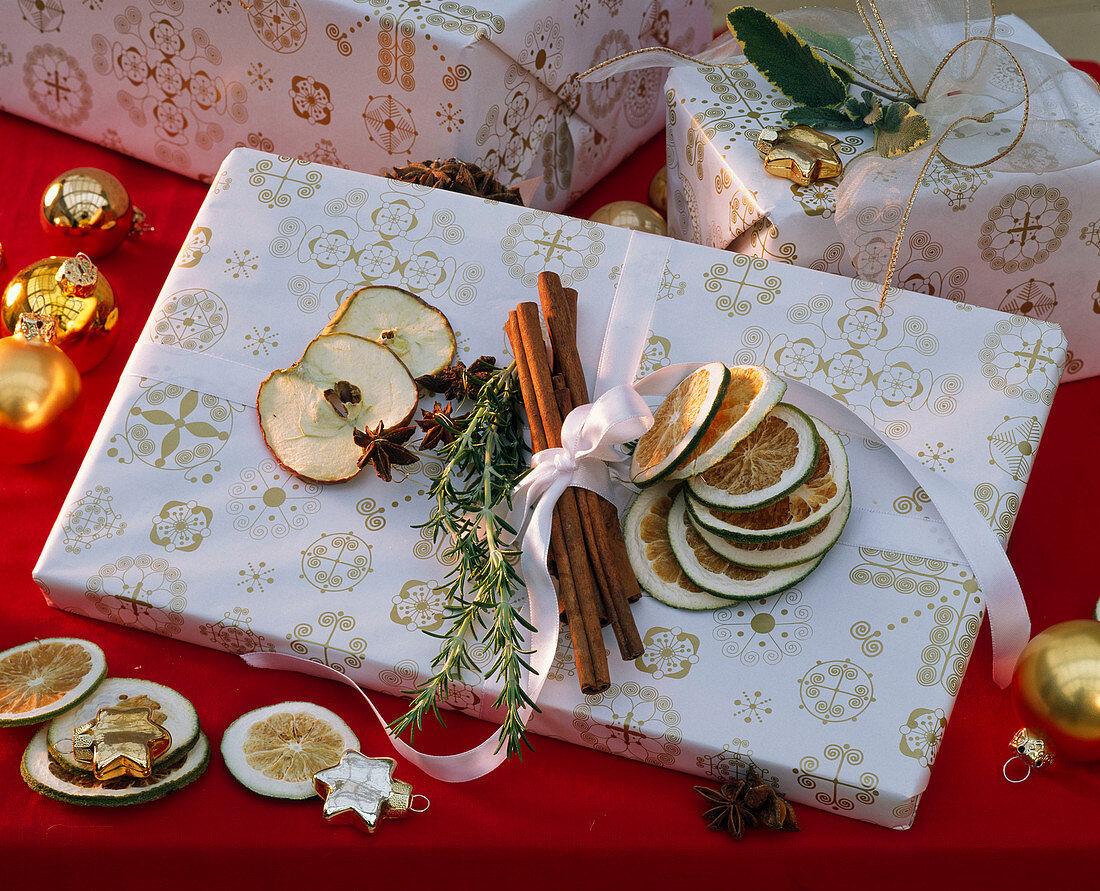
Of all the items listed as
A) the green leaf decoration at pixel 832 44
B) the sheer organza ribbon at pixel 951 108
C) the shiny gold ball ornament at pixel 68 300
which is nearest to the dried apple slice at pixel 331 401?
the shiny gold ball ornament at pixel 68 300

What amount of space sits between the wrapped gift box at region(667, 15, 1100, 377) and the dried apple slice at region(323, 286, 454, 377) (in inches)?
16.9

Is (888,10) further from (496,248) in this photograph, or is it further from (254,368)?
(254,368)

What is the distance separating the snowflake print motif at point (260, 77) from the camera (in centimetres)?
145

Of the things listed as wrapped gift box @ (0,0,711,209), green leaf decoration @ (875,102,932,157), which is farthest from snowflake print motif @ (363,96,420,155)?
green leaf decoration @ (875,102,932,157)

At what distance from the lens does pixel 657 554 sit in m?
1.09

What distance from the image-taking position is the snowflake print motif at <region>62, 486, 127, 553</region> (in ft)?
3.72

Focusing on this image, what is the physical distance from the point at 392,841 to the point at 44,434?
68 centimetres

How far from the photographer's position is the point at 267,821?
1.02 metres

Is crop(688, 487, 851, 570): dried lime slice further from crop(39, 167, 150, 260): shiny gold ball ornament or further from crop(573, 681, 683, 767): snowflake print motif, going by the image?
crop(39, 167, 150, 260): shiny gold ball ornament

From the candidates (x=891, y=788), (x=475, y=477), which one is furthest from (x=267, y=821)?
(x=891, y=788)

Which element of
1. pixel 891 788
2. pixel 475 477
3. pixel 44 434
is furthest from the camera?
pixel 44 434

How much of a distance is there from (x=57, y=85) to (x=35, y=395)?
0.69m

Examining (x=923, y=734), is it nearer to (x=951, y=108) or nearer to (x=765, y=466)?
(x=765, y=466)

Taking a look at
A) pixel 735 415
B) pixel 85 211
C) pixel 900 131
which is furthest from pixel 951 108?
pixel 85 211
